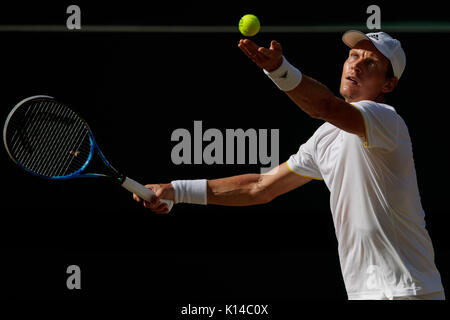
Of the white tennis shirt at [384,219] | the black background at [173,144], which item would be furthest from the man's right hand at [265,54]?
the black background at [173,144]

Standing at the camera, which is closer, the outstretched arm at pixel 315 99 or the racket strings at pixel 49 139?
the outstretched arm at pixel 315 99

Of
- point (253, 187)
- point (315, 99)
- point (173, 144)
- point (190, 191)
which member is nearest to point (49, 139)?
point (190, 191)

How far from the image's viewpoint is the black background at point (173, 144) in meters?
4.86

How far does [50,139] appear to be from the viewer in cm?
377

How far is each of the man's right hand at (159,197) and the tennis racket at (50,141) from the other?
0.07ft

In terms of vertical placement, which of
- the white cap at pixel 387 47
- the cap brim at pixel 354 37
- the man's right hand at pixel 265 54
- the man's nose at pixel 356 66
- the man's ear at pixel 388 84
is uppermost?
the cap brim at pixel 354 37

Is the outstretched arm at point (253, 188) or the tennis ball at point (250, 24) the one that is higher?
the tennis ball at point (250, 24)

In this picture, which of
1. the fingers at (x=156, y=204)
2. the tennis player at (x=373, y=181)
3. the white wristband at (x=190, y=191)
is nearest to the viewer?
the tennis player at (x=373, y=181)

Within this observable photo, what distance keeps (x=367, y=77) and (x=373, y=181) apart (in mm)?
466

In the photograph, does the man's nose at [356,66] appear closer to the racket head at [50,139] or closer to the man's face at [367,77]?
the man's face at [367,77]

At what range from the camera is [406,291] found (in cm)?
309

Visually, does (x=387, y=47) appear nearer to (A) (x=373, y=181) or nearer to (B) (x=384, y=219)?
(A) (x=373, y=181)
